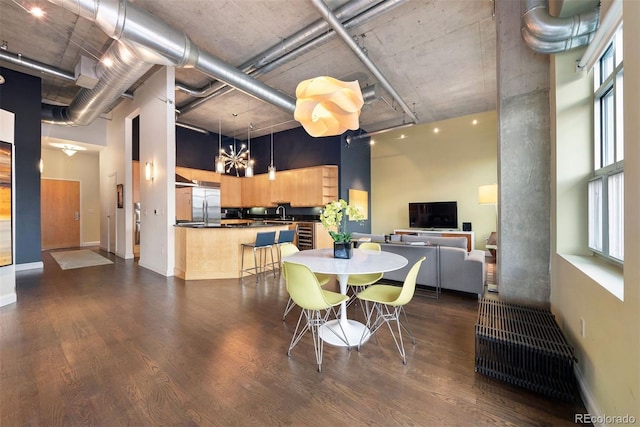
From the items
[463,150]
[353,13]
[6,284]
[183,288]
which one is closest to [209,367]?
[183,288]

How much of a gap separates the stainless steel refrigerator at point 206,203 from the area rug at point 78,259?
2.21 m

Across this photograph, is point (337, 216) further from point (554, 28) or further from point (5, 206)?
point (5, 206)

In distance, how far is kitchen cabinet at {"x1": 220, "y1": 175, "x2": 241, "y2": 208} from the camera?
8578 millimetres

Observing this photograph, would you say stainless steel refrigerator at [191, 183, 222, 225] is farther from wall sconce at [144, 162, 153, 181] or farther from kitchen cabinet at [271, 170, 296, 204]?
wall sconce at [144, 162, 153, 181]

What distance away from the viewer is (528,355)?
1766 millimetres

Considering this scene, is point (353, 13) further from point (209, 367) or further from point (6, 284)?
point (6, 284)

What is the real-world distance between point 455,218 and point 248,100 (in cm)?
608

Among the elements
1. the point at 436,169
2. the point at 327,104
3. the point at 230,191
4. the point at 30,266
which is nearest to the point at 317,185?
the point at 230,191

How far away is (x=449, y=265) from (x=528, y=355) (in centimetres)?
201

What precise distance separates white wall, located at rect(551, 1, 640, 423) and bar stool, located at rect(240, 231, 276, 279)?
3844mm

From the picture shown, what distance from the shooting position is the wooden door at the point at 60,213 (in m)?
8.05

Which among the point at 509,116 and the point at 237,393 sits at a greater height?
the point at 509,116

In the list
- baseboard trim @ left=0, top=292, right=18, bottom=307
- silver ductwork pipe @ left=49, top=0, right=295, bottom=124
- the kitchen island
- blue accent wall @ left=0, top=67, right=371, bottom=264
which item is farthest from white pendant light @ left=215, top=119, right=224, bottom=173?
baseboard trim @ left=0, top=292, right=18, bottom=307

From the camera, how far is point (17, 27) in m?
3.65
